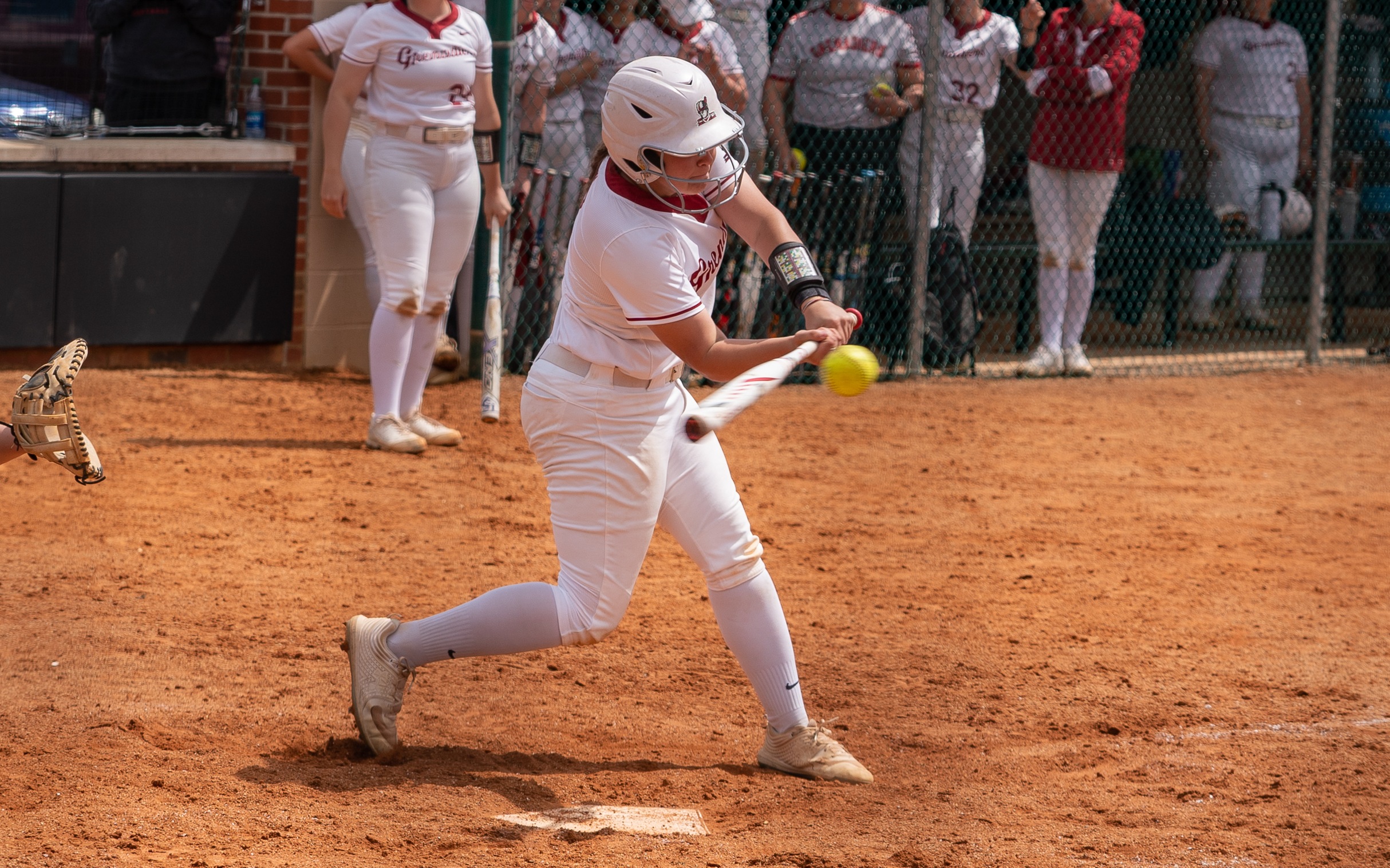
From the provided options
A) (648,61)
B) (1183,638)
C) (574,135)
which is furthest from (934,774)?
(574,135)

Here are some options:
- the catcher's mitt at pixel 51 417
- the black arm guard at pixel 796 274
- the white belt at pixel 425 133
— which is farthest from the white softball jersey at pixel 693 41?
the catcher's mitt at pixel 51 417

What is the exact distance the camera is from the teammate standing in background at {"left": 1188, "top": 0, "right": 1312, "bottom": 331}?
9.98m

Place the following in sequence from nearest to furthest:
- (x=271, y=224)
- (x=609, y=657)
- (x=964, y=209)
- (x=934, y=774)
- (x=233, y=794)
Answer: (x=233, y=794), (x=934, y=774), (x=609, y=657), (x=271, y=224), (x=964, y=209)

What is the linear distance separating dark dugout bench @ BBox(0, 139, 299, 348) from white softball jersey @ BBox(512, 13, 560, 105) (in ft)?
4.53

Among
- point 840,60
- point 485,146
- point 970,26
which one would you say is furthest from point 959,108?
point 485,146

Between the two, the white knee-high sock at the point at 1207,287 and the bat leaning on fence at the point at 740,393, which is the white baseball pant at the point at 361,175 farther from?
the white knee-high sock at the point at 1207,287

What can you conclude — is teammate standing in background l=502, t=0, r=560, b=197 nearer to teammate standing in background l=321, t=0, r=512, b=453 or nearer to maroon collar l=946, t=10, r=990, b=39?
teammate standing in background l=321, t=0, r=512, b=453

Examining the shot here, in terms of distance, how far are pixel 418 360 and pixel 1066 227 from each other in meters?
4.23

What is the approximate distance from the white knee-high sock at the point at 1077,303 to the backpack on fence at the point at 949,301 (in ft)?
1.88

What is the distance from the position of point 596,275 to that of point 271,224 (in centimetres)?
551

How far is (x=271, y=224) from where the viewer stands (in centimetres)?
841

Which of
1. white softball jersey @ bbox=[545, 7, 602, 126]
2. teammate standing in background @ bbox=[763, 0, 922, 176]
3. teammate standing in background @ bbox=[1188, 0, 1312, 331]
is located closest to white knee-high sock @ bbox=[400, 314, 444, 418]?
white softball jersey @ bbox=[545, 7, 602, 126]

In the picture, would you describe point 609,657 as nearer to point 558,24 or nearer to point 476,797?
point 476,797

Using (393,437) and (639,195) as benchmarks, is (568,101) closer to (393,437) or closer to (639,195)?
(393,437)
